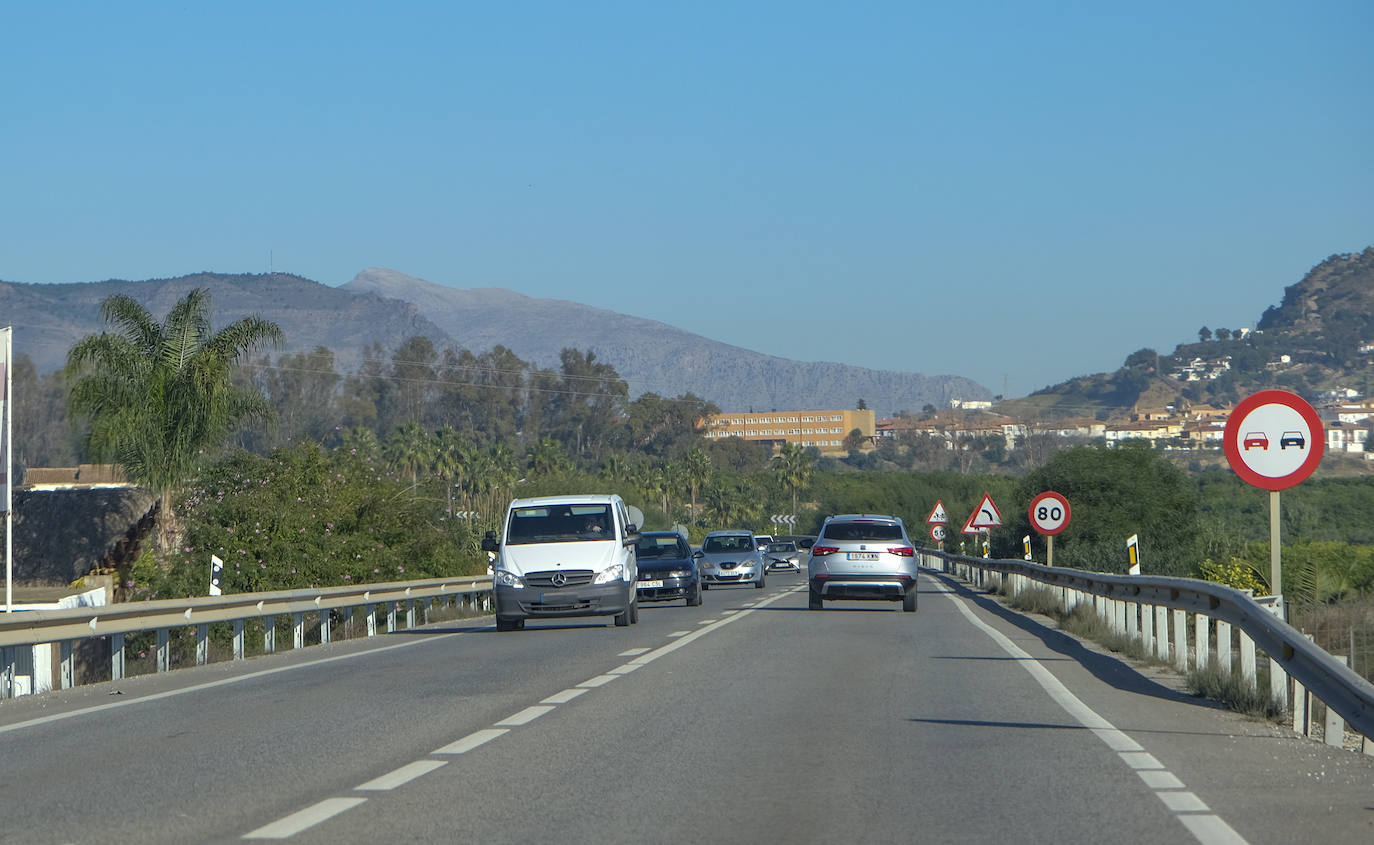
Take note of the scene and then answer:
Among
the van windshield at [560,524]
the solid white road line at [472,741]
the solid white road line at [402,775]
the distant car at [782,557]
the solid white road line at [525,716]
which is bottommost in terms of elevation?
the distant car at [782,557]

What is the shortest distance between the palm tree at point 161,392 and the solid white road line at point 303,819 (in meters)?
28.3

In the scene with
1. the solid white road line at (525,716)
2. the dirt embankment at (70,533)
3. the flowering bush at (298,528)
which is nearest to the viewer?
the solid white road line at (525,716)

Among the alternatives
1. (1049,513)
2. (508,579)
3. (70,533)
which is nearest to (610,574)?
(508,579)

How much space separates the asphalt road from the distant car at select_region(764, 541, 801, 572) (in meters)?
47.8

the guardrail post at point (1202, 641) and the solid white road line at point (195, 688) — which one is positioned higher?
the guardrail post at point (1202, 641)

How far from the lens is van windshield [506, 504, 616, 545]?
22.9 metres

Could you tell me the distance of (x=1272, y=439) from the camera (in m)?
13.3

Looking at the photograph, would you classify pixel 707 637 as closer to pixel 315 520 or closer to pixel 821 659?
pixel 821 659

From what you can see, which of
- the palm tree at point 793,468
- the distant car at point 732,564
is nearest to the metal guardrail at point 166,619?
the distant car at point 732,564

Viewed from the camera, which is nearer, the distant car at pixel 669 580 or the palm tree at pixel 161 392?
the distant car at pixel 669 580

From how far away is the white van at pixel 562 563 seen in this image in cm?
2214

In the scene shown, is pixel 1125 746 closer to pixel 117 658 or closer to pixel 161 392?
pixel 117 658

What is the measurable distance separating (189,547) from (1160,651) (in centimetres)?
2038

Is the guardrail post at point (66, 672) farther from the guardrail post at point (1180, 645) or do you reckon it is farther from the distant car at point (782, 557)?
the distant car at point (782, 557)
